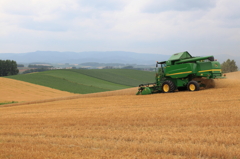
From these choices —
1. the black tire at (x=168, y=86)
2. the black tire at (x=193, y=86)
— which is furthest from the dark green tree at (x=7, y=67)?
the black tire at (x=193, y=86)

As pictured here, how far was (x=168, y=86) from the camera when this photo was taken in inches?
684

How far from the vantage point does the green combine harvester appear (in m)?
15.5

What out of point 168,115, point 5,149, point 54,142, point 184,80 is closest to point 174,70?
point 184,80

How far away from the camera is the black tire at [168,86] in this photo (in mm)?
17031

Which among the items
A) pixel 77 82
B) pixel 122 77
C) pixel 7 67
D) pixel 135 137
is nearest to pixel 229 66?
pixel 122 77

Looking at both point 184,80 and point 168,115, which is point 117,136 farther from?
point 184,80

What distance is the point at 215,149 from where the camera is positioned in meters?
5.18

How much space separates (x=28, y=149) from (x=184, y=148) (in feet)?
12.9

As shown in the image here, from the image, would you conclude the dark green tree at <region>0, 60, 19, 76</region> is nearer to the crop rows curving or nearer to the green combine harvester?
the crop rows curving

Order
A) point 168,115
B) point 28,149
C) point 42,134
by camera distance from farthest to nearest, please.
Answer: point 168,115
point 42,134
point 28,149

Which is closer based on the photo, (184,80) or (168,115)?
(168,115)

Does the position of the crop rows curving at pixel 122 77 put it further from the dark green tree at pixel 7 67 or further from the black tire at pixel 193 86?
the black tire at pixel 193 86

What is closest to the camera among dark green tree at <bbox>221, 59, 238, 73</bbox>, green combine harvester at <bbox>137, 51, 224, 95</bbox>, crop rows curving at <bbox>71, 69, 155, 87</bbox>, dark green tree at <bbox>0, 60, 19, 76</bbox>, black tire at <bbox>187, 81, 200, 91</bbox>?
green combine harvester at <bbox>137, 51, 224, 95</bbox>

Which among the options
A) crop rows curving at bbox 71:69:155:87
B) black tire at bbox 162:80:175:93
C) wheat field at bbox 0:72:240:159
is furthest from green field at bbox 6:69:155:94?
wheat field at bbox 0:72:240:159
